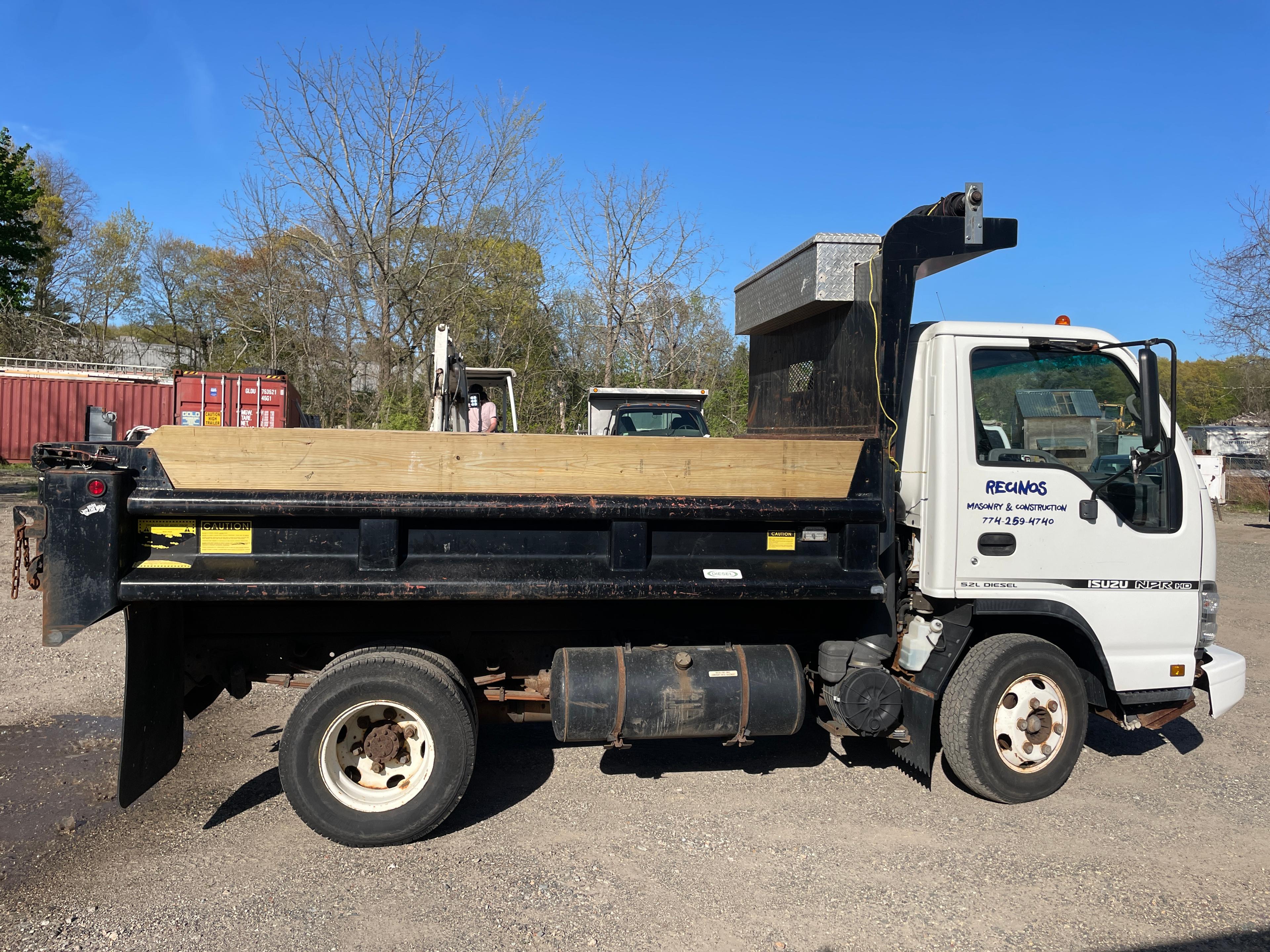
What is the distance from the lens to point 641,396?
1564 cm

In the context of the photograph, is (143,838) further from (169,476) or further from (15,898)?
(169,476)

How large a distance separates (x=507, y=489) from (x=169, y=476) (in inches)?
57.3

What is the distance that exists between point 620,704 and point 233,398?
1683cm

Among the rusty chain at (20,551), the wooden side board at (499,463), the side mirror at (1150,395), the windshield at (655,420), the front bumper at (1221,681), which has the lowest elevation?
the front bumper at (1221,681)

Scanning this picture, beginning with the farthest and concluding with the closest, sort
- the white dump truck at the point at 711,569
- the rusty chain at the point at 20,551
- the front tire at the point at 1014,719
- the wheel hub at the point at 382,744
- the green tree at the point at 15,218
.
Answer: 1. the green tree at the point at 15,218
2. the front tire at the point at 1014,719
3. the wheel hub at the point at 382,744
4. the white dump truck at the point at 711,569
5. the rusty chain at the point at 20,551

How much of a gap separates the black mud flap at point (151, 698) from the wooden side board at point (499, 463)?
27.8 inches

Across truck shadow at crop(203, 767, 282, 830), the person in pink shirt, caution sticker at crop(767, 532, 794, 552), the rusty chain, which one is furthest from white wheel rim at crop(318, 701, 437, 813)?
the person in pink shirt

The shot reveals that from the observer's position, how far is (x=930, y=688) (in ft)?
14.0

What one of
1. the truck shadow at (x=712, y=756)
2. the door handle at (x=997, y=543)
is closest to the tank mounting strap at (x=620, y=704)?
the truck shadow at (x=712, y=756)

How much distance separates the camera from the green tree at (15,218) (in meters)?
24.3

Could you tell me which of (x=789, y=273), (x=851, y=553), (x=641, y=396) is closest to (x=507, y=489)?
(x=851, y=553)

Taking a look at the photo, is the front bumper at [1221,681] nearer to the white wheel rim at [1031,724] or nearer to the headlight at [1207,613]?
the headlight at [1207,613]

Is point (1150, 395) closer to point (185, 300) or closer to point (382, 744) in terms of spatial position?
point (382, 744)

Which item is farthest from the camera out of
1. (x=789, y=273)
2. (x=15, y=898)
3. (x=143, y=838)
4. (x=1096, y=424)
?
(x=789, y=273)
